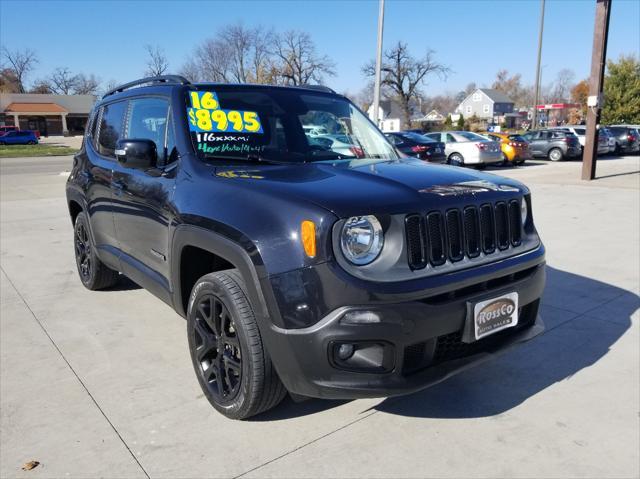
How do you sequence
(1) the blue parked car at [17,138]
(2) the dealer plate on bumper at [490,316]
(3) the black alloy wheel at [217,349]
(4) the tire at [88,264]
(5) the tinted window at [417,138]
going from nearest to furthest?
(2) the dealer plate on bumper at [490,316] → (3) the black alloy wheel at [217,349] → (4) the tire at [88,264] → (5) the tinted window at [417,138] → (1) the blue parked car at [17,138]

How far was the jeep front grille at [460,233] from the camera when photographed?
2.56 m

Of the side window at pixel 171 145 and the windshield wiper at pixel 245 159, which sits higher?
the side window at pixel 171 145

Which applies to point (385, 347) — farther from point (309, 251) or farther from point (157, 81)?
point (157, 81)

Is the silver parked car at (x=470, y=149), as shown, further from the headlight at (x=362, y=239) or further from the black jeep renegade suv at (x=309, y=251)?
the headlight at (x=362, y=239)

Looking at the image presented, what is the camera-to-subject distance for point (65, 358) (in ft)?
12.7

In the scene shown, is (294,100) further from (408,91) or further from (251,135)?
(408,91)

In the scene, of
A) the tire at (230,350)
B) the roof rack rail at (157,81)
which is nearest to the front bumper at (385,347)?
the tire at (230,350)

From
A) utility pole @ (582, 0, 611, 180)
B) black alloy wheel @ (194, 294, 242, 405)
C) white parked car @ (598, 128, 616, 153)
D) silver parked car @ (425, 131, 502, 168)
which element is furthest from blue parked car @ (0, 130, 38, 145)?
black alloy wheel @ (194, 294, 242, 405)

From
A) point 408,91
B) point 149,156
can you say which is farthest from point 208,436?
point 408,91

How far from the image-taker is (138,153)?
338 cm

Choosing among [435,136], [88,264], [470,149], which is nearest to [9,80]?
[435,136]

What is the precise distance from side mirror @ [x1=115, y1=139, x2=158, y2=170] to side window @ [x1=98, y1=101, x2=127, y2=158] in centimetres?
101

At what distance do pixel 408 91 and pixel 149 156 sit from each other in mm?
75235

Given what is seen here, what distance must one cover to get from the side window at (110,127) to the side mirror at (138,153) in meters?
1.01
